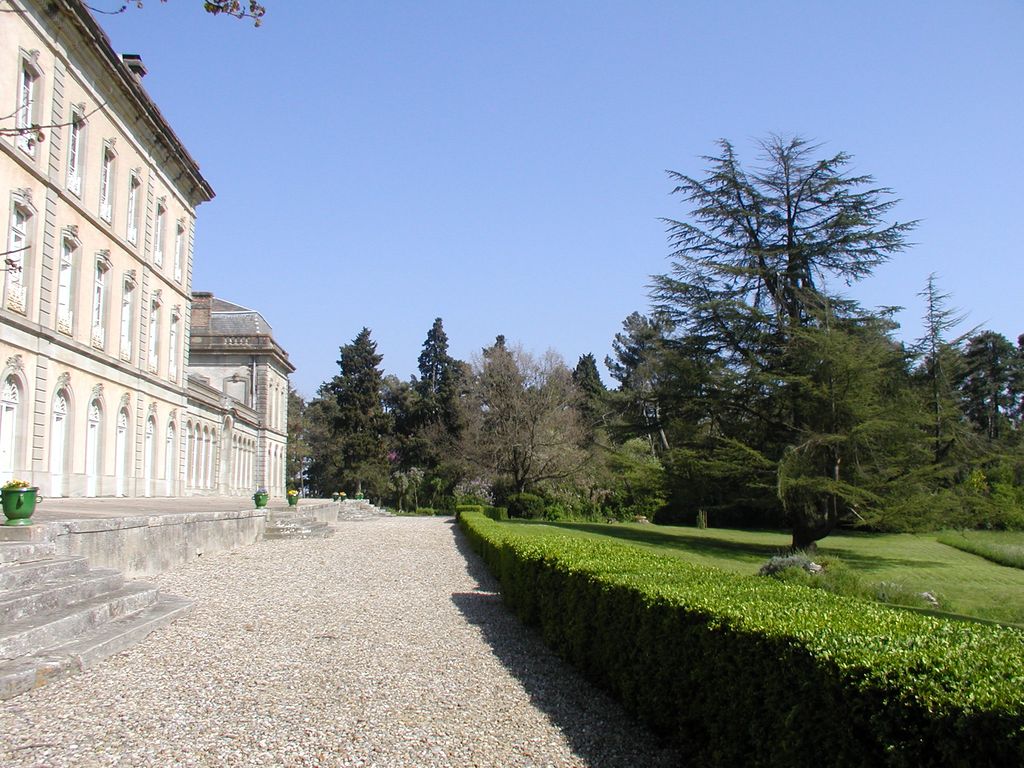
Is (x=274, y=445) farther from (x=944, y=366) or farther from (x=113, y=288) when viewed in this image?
(x=944, y=366)

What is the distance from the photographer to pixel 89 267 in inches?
872

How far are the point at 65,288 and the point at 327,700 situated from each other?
62.4ft

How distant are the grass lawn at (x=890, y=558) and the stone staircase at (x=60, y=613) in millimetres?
7276

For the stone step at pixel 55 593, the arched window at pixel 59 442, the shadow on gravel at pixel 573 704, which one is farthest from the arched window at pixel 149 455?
the shadow on gravel at pixel 573 704

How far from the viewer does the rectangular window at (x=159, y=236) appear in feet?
91.4

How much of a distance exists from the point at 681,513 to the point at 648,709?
3880 cm

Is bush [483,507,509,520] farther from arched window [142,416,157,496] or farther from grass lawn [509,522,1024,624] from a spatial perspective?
arched window [142,416,157,496]

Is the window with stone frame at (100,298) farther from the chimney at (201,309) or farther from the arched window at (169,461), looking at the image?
the chimney at (201,309)

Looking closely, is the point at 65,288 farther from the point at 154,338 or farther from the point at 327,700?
the point at 327,700

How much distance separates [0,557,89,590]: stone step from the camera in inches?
280

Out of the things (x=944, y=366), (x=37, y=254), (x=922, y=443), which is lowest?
(x=922, y=443)

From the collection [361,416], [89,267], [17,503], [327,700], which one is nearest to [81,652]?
[327,700]

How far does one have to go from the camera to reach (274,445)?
176ft

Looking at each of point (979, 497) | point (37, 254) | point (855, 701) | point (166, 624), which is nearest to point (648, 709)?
point (855, 701)
